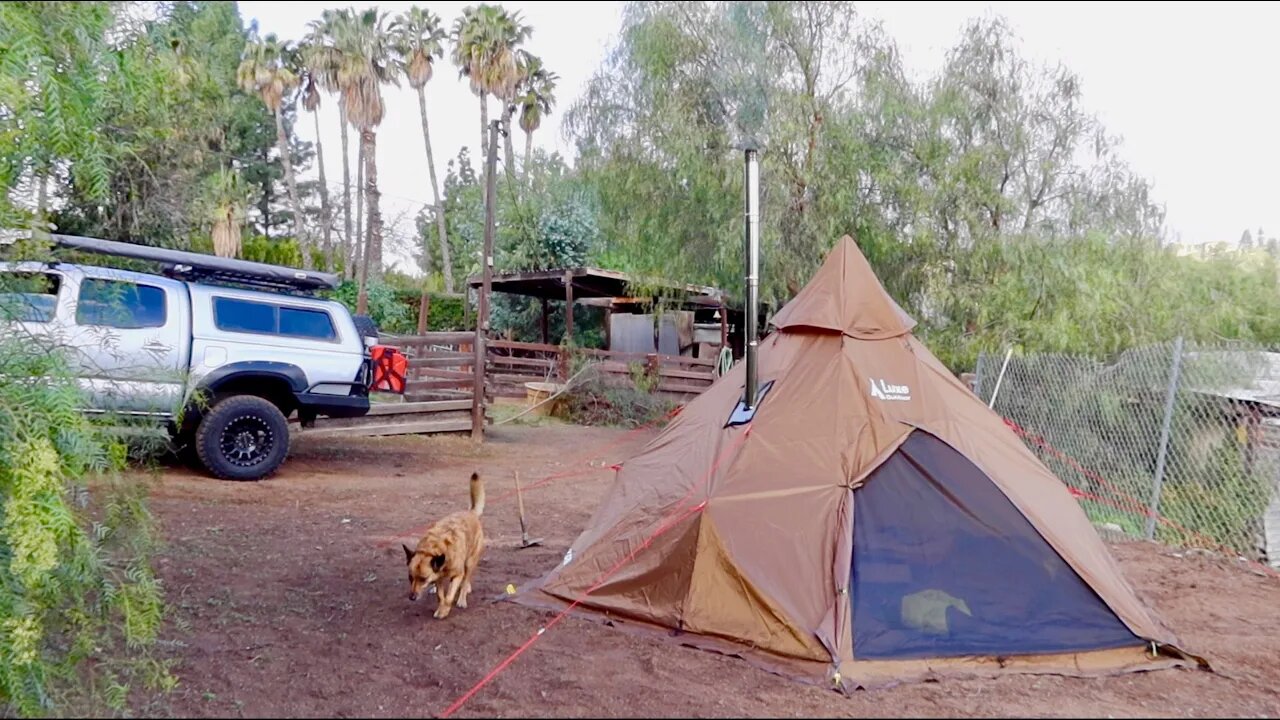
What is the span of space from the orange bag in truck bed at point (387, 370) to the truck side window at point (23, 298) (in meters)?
6.33

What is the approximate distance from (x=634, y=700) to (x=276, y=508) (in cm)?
535

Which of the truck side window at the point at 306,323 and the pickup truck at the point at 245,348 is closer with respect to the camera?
the pickup truck at the point at 245,348

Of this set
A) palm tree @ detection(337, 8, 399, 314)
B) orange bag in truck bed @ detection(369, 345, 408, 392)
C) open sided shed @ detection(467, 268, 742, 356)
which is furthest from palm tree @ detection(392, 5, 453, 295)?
orange bag in truck bed @ detection(369, 345, 408, 392)

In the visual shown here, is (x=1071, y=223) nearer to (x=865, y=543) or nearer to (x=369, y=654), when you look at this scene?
(x=865, y=543)

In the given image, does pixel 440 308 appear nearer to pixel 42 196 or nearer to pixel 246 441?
pixel 246 441

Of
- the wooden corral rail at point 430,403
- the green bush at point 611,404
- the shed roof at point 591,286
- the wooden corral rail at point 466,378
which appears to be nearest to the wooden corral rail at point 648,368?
the wooden corral rail at point 466,378

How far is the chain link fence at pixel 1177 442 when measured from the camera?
8.64 meters

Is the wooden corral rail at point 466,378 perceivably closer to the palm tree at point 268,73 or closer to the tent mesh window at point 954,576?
the tent mesh window at point 954,576

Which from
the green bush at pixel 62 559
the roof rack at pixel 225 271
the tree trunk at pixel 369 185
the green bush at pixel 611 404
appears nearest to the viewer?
the green bush at pixel 62 559

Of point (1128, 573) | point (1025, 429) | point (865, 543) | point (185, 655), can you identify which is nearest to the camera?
point (185, 655)

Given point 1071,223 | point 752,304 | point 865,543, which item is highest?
point 1071,223

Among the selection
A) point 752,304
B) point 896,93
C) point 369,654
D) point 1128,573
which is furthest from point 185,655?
point 896,93

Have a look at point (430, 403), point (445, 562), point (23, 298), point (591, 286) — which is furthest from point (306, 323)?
point (591, 286)

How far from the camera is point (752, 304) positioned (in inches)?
226
